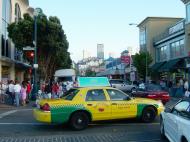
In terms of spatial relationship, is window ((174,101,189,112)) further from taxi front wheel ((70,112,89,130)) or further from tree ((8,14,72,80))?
tree ((8,14,72,80))

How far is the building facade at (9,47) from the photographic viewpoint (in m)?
37.1

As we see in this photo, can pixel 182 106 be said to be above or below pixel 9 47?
below

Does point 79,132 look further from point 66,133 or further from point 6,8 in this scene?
point 6,8

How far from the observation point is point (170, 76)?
169 feet

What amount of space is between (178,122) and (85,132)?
4866 mm

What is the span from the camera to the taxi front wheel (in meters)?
13.1

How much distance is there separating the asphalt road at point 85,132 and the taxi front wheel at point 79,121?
19cm

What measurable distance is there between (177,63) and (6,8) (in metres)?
20.3

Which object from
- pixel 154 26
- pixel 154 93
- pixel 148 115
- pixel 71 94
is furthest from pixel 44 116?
pixel 154 26

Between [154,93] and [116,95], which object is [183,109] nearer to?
[116,95]

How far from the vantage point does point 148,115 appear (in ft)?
48.0

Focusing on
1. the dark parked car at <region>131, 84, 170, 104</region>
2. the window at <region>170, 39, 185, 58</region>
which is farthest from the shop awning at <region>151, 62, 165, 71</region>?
the dark parked car at <region>131, 84, 170, 104</region>

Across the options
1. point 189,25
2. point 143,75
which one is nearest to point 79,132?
point 189,25

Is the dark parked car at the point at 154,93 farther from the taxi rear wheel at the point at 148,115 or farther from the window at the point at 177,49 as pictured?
the window at the point at 177,49
